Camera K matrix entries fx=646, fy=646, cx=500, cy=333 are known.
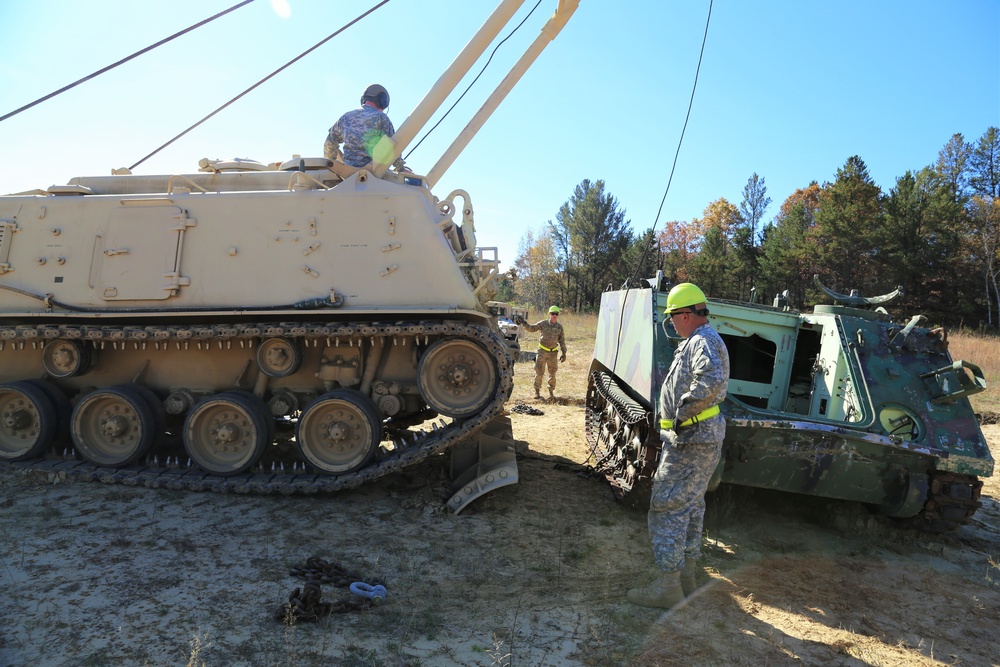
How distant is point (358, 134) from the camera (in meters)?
7.03

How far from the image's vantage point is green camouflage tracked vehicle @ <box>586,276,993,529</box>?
5062mm

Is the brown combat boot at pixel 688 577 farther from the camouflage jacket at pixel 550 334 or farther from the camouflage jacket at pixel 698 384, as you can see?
the camouflage jacket at pixel 550 334

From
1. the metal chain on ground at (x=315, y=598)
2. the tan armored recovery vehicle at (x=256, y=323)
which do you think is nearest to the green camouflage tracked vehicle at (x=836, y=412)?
the tan armored recovery vehicle at (x=256, y=323)

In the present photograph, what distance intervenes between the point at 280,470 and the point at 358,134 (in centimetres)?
363

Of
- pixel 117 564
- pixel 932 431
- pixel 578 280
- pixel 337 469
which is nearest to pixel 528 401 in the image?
pixel 337 469

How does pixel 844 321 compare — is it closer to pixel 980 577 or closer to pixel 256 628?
pixel 980 577

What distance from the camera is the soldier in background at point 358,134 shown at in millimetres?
7031

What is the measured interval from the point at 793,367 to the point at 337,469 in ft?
16.0

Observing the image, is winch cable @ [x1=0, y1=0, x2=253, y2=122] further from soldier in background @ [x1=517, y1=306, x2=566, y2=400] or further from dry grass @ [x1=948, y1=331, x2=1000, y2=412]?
dry grass @ [x1=948, y1=331, x2=1000, y2=412]

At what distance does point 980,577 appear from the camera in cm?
510

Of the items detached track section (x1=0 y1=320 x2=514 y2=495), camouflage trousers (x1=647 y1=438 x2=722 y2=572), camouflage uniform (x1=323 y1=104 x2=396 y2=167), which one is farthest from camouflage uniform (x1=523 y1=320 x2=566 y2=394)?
camouflage trousers (x1=647 y1=438 x2=722 y2=572)

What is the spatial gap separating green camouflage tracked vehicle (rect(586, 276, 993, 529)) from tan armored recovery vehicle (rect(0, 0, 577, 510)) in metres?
1.36

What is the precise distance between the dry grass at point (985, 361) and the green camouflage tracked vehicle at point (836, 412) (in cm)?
684

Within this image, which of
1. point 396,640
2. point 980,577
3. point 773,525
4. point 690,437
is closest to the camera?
point 396,640
